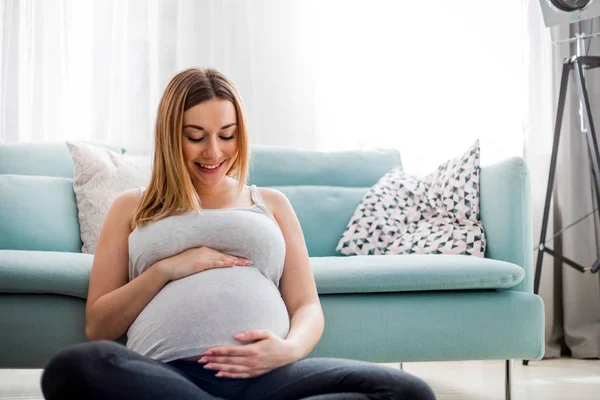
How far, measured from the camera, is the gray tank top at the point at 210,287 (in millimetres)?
1260

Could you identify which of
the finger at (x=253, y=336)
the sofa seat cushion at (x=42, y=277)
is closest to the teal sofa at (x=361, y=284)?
the sofa seat cushion at (x=42, y=277)

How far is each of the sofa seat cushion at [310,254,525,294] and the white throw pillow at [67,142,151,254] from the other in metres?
0.75

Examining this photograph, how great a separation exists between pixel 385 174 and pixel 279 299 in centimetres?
142

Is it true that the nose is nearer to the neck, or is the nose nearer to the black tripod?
the neck

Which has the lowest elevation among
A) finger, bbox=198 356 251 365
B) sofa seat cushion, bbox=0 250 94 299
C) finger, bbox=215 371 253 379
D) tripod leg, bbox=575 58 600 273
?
finger, bbox=215 371 253 379

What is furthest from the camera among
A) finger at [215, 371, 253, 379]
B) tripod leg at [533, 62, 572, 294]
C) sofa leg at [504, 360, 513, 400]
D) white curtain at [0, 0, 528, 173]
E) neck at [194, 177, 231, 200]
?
white curtain at [0, 0, 528, 173]

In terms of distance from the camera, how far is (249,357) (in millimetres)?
1205

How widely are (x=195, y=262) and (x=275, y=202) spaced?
0.32m

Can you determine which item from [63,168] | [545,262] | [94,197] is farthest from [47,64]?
[545,262]

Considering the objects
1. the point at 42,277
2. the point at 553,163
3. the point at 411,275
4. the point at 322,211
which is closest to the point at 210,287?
the point at 42,277

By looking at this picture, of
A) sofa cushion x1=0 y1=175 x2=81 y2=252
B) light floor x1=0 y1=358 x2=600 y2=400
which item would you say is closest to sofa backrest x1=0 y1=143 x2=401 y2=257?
sofa cushion x1=0 y1=175 x2=81 y2=252

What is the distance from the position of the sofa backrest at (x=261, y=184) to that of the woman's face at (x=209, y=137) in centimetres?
95

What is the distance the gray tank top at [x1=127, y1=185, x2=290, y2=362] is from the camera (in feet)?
4.13

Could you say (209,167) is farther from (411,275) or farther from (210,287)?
(411,275)
